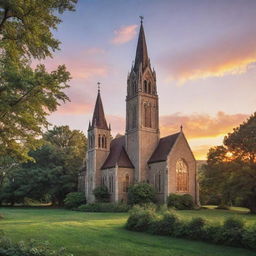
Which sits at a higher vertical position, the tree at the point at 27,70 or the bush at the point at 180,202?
the tree at the point at 27,70

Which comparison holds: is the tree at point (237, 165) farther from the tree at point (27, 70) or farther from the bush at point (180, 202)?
the tree at point (27, 70)

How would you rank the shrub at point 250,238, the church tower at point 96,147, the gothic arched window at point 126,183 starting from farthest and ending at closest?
the church tower at point 96,147 < the gothic arched window at point 126,183 < the shrub at point 250,238

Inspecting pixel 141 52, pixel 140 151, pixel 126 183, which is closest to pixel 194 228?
pixel 140 151

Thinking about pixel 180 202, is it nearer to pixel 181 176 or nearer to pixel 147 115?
pixel 181 176

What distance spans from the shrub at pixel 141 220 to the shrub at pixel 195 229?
2.66 m

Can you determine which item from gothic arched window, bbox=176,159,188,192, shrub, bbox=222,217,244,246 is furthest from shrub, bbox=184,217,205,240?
gothic arched window, bbox=176,159,188,192

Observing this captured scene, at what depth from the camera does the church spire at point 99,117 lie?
51844 millimetres

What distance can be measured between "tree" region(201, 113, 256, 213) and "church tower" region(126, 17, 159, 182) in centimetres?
1140

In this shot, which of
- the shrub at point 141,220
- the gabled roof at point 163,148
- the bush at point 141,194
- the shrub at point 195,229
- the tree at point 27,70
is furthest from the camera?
the gabled roof at point 163,148

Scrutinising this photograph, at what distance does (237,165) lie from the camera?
34.0m

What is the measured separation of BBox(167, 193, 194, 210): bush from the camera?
40.3 m

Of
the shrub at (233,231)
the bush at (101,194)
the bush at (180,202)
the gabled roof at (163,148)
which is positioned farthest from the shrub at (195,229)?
the bush at (101,194)

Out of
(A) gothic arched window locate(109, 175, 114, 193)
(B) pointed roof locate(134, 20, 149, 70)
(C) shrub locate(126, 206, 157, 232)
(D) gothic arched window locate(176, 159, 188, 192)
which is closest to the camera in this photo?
(C) shrub locate(126, 206, 157, 232)

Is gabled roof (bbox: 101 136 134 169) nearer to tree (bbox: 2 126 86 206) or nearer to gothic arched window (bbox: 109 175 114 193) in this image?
gothic arched window (bbox: 109 175 114 193)
